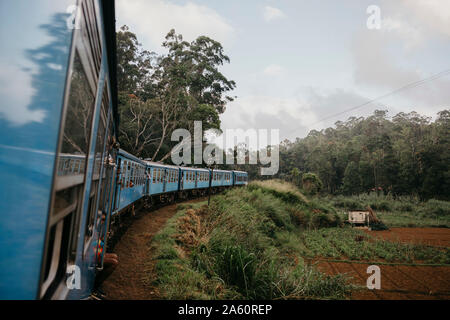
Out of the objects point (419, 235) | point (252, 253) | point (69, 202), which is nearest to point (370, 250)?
point (419, 235)

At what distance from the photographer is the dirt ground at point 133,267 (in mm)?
4039

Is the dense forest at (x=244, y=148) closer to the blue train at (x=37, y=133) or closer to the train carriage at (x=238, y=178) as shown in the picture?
the train carriage at (x=238, y=178)

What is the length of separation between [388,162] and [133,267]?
44140 millimetres

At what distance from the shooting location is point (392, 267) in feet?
36.8

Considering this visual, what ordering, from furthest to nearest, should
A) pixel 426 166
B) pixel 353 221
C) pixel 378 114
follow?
pixel 378 114, pixel 426 166, pixel 353 221

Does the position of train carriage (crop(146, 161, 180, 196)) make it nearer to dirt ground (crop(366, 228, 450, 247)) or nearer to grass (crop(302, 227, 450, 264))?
grass (crop(302, 227, 450, 264))

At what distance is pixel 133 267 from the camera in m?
4.95

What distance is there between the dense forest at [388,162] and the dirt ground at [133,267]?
1193 inches

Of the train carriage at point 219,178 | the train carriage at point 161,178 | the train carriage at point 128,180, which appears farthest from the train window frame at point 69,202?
the train carriage at point 219,178

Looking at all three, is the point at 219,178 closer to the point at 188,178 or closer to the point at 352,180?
the point at 188,178

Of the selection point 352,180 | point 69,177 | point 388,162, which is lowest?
point 69,177
